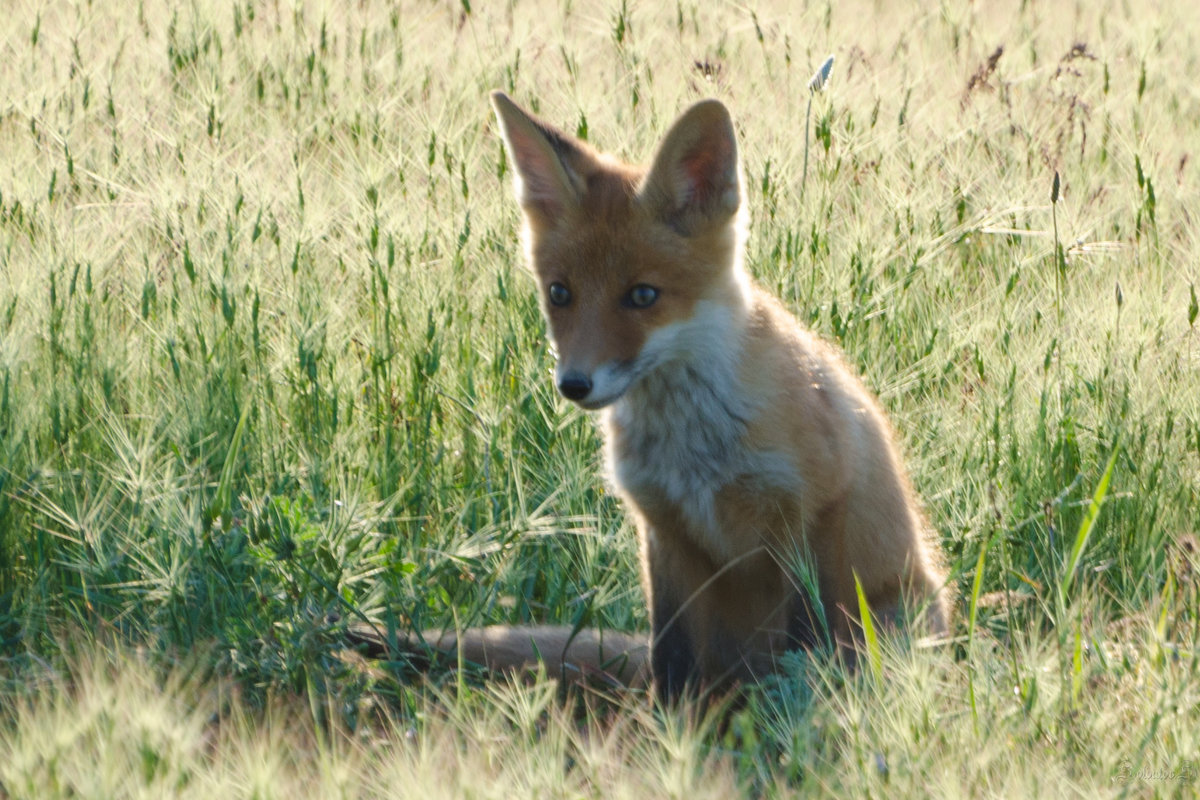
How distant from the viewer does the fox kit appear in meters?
3.29

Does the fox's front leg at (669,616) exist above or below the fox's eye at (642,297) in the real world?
below

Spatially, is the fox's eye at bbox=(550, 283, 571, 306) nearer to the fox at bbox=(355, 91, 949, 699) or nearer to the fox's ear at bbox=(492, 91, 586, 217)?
the fox at bbox=(355, 91, 949, 699)

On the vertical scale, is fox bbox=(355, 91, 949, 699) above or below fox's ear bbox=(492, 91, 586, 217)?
below

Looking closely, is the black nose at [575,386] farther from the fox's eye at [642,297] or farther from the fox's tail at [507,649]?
the fox's tail at [507,649]

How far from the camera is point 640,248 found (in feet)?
11.3

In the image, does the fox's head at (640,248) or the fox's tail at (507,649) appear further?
the fox's head at (640,248)

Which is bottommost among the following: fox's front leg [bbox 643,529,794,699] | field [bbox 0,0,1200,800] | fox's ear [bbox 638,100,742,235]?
fox's front leg [bbox 643,529,794,699]

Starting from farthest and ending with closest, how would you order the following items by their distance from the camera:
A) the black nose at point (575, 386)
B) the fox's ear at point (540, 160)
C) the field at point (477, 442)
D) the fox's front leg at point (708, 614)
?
the fox's ear at point (540, 160) < the fox's front leg at point (708, 614) < the black nose at point (575, 386) < the field at point (477, 442)

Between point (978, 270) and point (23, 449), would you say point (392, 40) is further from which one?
point (23, 449)

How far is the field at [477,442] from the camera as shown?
7.66 ft

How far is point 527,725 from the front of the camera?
225 cm

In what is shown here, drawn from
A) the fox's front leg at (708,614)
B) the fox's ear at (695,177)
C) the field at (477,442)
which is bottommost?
the fox's front leg at (708,614)

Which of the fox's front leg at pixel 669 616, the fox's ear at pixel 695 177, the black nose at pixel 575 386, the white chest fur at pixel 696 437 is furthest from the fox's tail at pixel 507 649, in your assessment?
the fox's ear at pixel 695 177

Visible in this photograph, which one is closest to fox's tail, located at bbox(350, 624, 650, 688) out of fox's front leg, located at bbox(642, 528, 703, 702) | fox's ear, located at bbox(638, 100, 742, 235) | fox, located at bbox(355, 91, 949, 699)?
fox, located at bbox(355, 91, 949, 699)
